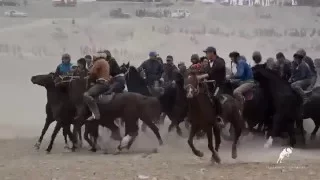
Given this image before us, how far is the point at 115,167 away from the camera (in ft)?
45.7

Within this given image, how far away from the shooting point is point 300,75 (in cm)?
1809

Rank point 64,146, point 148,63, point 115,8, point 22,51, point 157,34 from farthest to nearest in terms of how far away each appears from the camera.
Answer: point 115,8
point 157,34
point 22,51
point 148,63
point 64,146

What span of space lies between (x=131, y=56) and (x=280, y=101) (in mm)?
26694

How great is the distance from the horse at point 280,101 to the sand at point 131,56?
21.7 inches

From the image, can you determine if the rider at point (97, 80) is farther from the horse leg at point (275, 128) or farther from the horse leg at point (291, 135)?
the horse leg at point (291, 135)

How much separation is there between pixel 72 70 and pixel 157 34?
100ft

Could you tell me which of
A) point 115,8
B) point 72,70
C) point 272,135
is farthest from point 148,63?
point 115,8

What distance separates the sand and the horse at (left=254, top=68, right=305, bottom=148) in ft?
1.81

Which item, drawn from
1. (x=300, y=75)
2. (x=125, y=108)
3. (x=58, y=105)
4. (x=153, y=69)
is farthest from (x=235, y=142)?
(x=153, y=69)

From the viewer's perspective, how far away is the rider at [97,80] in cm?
1691

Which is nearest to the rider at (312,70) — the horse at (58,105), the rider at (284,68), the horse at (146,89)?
the rider at (284,68)

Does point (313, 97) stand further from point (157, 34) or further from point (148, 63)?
point (157, 34)

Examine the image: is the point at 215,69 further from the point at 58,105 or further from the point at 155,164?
the point at 58,105

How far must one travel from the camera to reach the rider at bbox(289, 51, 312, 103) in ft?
58.7
